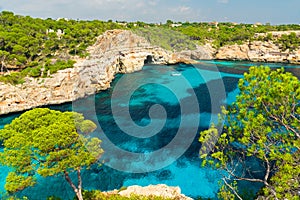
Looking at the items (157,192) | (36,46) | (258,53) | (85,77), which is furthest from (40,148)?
(258,53)

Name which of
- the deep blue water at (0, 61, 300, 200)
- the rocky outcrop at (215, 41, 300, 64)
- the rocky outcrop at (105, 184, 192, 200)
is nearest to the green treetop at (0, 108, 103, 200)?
the rocky outcrop at (105, 184, 192, 200)

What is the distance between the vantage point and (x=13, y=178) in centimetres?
1184

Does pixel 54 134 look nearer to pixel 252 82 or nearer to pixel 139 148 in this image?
pixel 252 82

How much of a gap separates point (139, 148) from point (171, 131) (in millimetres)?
5339

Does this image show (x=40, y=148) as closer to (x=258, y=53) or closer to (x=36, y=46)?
(x=36, y=46)

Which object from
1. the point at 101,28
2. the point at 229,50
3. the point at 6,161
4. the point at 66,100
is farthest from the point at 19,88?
the point at 229,50

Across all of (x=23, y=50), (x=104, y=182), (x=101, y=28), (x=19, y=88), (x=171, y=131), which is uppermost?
(x=101, y=28)

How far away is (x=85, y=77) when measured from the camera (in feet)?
140

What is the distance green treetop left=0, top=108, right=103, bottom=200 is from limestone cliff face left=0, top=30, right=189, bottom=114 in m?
25.8

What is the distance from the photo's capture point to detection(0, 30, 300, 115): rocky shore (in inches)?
1423

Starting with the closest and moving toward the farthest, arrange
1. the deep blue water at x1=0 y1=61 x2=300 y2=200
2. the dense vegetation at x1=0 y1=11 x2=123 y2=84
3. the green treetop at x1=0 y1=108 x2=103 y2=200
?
the green treetop at x1=0 y1=108 x2=103 y2=200 < the deep blue water at x1=0 y1=61 x2=300 y2=200 < the dense vegetation at x1=0 y1=11 x2=123 y2=84

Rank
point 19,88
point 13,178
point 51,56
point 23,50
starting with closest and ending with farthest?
point 13,178 → point 19,88 → point 23,50 → point 51,56

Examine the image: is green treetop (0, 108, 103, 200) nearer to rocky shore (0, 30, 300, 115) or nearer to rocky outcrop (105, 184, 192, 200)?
rocky outcrop (105, 184, 192, 200)

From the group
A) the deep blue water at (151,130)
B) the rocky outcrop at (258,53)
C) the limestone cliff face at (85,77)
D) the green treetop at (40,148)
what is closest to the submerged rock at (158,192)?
the deep blue water at (151,130)
